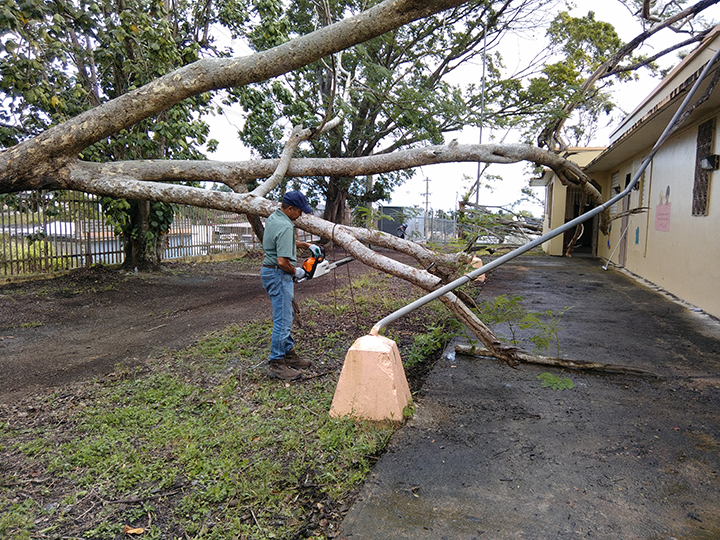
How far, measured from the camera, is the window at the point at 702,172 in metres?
6.85

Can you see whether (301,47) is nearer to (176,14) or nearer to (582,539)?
(582,539)

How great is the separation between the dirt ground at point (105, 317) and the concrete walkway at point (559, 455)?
3325mm

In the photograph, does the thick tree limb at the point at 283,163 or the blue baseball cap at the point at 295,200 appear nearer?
the blue baseball cap at the point at 295,200

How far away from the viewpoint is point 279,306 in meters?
4.34

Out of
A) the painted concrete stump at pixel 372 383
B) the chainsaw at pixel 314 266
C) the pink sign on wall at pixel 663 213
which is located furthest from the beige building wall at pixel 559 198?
the painted concrete stump at pixel 372 383

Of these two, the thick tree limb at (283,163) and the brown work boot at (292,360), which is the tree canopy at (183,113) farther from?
the brown work boot at (292,360)

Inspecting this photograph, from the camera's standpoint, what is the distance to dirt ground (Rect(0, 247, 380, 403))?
473 centimetres

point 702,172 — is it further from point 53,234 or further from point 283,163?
point 53,234

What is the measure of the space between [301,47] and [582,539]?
480 cm

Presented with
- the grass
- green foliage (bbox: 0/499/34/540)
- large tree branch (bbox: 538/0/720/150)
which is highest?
large tree branch (bbox: 538/0/720/150)

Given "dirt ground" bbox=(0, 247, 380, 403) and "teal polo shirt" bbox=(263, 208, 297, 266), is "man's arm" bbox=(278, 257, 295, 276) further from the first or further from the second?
"dirt ground" bbox=(0, 247, 380, 403)

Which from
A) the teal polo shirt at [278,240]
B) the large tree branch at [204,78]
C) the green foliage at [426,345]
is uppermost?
the large tree branch at [204,78]

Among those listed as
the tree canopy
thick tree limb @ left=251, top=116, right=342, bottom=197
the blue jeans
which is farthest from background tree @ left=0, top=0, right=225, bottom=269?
the blue jeans

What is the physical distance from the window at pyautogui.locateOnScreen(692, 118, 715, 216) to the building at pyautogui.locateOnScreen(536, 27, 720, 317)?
15 millimetres
